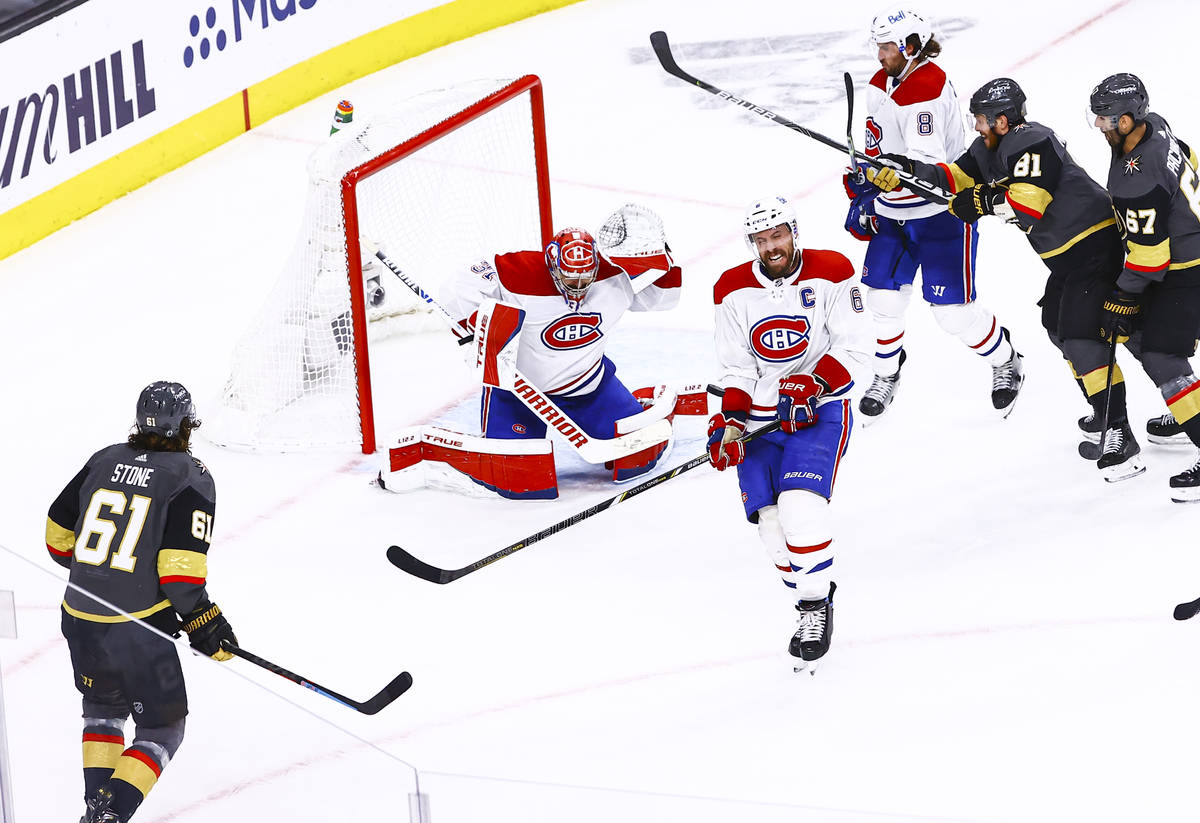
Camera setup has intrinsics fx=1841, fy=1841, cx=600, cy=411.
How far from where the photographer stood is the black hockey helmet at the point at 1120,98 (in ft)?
14.1

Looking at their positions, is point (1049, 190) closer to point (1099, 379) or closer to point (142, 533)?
point (1099, 379)

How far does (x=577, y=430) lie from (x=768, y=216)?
3.78ft

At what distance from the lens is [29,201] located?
22.3 ft

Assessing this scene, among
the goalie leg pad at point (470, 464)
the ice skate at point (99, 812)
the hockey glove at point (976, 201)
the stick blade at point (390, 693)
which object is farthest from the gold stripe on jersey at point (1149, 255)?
the ice skate at point (99, 812)

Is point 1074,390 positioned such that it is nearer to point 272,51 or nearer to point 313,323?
point 313,323

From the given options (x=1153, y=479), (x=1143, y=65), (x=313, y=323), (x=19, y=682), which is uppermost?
(x=1143, y=65)

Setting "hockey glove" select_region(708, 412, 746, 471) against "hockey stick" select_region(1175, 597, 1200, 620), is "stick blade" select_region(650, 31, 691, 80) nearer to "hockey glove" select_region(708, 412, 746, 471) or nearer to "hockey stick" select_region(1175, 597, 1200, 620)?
"hockey glove" select_region(708, 412, 746, 471)

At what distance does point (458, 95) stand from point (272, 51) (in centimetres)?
186

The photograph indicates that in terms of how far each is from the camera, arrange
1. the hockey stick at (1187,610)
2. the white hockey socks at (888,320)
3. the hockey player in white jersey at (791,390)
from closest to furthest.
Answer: the hockey stick at (1187,610) < the hockey player in white jersey at (791,390) < the white hockey socks at (888,320)

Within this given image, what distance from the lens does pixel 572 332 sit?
4.99 meters

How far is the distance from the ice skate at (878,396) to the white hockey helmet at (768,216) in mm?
1283

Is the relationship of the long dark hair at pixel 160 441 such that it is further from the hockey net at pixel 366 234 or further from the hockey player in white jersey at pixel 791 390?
the hockey net at pixel 366 234

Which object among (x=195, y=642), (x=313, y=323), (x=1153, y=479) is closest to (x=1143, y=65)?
(x=1153, y=479)

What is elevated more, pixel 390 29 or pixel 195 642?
pixel 390 29
